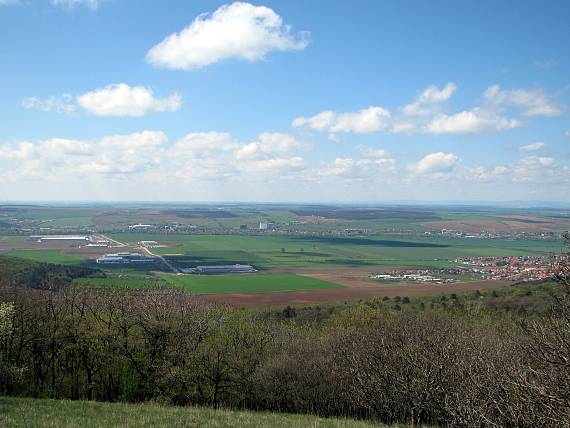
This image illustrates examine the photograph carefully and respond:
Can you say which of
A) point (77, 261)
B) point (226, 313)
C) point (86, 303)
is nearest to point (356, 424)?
point (226, 313)

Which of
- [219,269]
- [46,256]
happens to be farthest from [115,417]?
[46,256]

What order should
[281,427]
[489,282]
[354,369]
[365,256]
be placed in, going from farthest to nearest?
1. [365,256]
2. [489,282]
3. [354,369]
4. [281,427]

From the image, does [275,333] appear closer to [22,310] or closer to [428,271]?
[22,310]

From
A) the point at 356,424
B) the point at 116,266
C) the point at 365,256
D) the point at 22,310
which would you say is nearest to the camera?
the point at 356,424

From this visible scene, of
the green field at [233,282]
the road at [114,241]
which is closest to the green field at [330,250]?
the road at [114,241]

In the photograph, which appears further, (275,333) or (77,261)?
(77,261)

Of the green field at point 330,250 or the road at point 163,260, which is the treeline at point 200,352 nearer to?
the road at point 163,260
